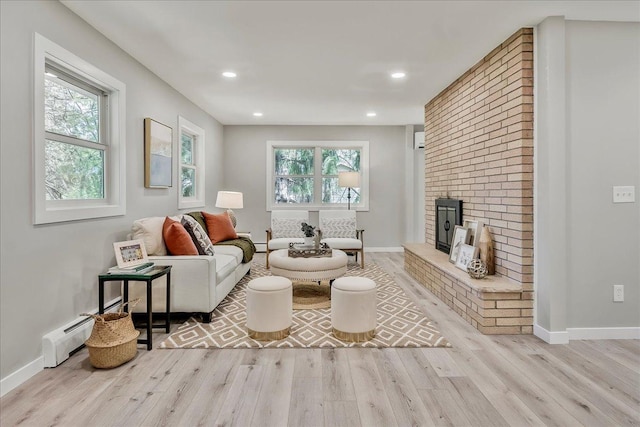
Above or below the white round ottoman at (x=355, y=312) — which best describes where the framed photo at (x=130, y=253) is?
above

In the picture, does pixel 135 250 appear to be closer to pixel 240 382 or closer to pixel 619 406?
pixel 240 382

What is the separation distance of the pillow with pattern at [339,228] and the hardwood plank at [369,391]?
11.2ft

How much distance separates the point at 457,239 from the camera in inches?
143

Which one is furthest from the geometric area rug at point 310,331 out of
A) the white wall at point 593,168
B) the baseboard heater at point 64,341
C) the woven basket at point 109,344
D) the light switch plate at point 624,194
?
the light switch plate at point 624,194

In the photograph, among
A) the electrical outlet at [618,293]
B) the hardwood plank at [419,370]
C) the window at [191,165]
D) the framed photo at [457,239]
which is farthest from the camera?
the window at [191,165]

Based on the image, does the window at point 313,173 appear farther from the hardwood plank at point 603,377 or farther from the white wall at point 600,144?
the hardwood plank at point 603,377

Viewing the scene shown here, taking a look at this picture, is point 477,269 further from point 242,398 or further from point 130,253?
point 130,253

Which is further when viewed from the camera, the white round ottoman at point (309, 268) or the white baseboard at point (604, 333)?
the white round ottoman at point (309, 268)

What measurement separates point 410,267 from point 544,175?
2.47 metres

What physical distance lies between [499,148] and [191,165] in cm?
420

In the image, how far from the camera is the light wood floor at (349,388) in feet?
5.57

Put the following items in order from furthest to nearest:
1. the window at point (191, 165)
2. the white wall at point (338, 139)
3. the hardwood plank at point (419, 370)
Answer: the white wall at point (338, 139) < the window at point (191, 165) < the hardwood plank at point (419, 370)

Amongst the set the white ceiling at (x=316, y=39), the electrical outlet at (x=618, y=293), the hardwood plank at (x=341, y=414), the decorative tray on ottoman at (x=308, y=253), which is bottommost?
the hardwood plank at (x=341, y=414)

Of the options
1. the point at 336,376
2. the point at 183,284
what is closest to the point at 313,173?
the point at 183,284
